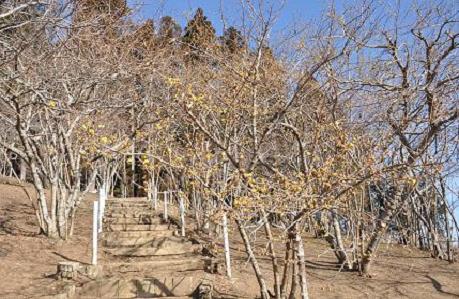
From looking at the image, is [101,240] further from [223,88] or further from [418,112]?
[418,112]

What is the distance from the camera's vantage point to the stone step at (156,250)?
9477 mm

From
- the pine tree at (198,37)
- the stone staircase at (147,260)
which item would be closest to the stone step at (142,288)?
the stone staircase at (147,260)

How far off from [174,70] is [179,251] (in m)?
3.99

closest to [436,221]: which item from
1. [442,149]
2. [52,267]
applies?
[442,149]

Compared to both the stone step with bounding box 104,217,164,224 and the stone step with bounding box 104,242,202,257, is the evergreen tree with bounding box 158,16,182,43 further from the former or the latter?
the stone step with bounding box 104,242,202,257

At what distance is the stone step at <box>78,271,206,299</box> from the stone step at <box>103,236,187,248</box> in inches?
105

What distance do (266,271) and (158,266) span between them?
180 cm

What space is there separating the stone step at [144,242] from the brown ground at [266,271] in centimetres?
52

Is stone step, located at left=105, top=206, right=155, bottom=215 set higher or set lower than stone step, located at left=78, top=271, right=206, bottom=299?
higher

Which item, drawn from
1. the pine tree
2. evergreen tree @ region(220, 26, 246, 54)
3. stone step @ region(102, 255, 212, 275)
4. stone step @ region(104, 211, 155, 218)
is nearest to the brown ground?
→ stone step @ region(102, 255, 212, 275)

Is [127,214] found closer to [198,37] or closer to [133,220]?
[133,220]

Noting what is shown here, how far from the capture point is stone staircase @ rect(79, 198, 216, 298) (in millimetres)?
6875

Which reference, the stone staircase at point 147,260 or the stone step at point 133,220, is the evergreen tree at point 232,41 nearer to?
the stone staircase at point 147,260

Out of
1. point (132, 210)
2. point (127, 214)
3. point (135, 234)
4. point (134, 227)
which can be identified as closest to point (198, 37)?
point (135, 234)
